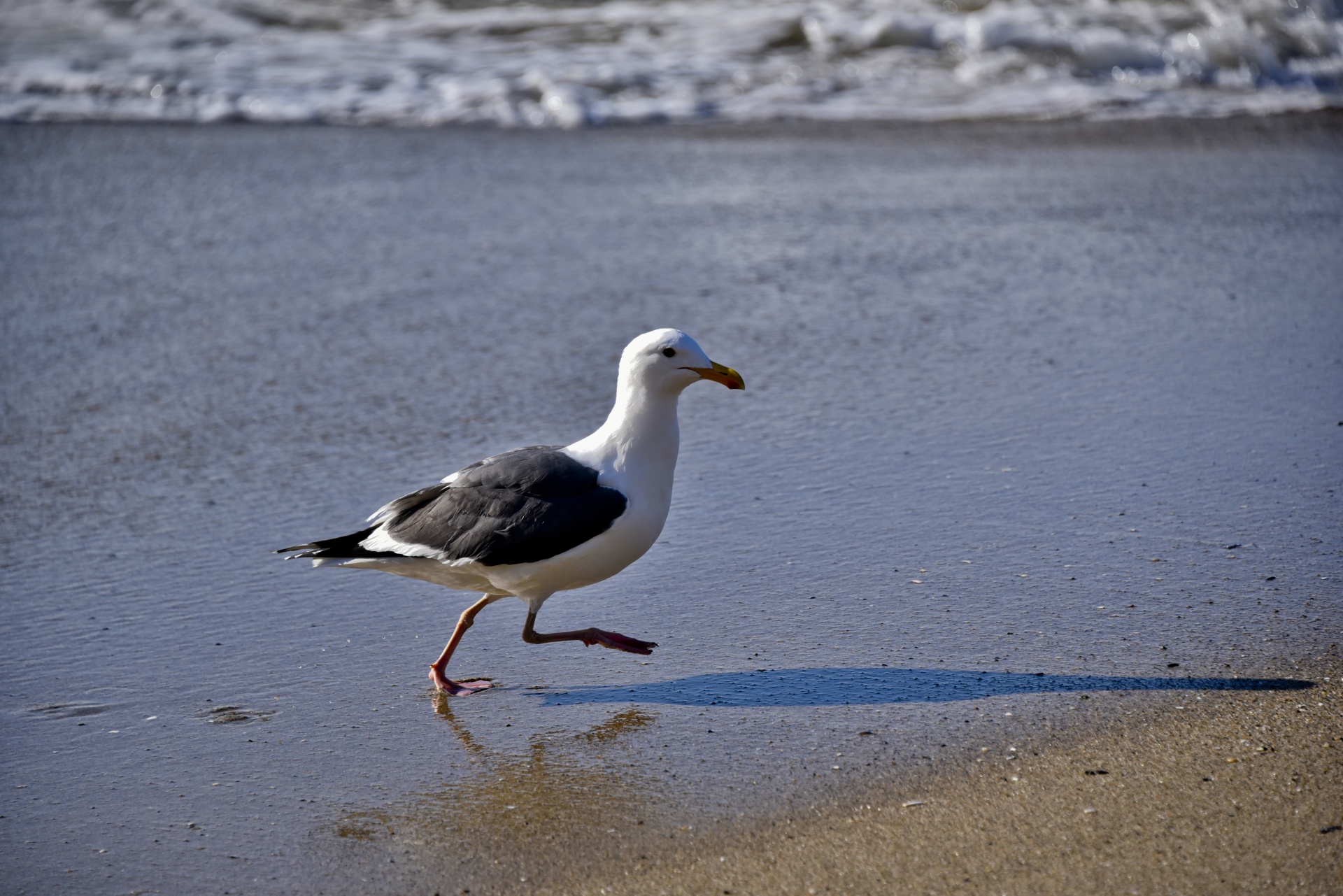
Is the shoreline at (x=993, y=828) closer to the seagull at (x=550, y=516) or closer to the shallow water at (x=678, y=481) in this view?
the shallow water at (x=678, y=481)

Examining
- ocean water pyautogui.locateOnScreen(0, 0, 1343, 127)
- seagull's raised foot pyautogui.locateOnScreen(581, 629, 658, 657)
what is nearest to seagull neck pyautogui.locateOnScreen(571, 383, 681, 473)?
seagull's raised foot pyautogui.locateOnScreen(581, 629, 658, 657)

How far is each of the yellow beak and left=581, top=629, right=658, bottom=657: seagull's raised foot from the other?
80 cm

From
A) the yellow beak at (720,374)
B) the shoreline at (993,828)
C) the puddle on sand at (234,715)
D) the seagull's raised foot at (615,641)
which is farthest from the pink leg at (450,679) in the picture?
the yellow beak at (720,374)

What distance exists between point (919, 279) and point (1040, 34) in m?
7.26

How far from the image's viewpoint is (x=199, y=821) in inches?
129

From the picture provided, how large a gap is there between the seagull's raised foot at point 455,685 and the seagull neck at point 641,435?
28.8 inches

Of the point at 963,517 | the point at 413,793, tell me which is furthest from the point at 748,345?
the point at 413,793

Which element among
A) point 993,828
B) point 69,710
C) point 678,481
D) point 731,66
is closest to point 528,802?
point 993,828

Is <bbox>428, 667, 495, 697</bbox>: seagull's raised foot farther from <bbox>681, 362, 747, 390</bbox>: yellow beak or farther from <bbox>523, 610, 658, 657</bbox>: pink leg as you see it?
<bbox>681, 362, 747, 390</bbox>: yellow beak

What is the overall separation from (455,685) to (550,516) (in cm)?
54

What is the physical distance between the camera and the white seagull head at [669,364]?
4.14 meters

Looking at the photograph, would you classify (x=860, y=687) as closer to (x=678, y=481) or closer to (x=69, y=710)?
(x=678, y=481)

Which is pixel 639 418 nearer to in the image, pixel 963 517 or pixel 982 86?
pixel 963 517

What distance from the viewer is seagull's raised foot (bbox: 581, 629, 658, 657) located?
3984 mm
